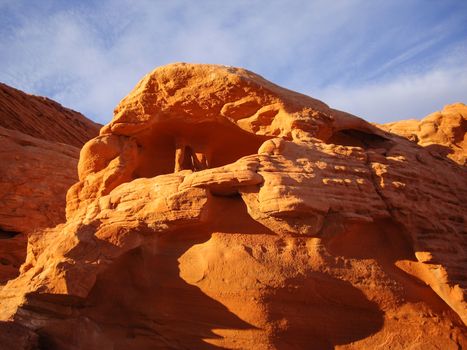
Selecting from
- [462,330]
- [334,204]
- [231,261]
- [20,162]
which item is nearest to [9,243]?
[20,162]

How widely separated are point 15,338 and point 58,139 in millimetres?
16937

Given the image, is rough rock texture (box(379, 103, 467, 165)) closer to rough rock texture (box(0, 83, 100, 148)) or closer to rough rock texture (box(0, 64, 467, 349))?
rough rock texture (box(0, 64, 467, 349))

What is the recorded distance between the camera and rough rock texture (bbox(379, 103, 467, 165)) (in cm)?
966

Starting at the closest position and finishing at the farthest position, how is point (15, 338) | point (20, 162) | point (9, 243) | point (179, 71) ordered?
point (15, 338), point (179, 71), point (9, 243), point (20, 162)

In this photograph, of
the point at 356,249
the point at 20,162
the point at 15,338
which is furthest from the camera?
the point at 20,162

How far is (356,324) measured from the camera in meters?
5.75

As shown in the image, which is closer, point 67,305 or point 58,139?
point 67,305

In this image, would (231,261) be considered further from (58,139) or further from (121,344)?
(58,139)

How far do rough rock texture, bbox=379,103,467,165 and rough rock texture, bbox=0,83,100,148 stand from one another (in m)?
15.3

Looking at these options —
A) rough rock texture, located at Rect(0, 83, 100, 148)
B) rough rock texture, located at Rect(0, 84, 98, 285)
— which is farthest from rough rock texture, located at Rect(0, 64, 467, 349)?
rough rock texture, located at Rect(0, 83, 100, 148)

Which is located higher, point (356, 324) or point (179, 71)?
point (179, 71)

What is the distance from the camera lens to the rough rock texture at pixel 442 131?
9.66 metres

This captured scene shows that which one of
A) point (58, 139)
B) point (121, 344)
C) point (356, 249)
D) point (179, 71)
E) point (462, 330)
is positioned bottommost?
point (121, 344)

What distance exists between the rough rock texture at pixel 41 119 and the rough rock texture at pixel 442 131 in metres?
15.3
